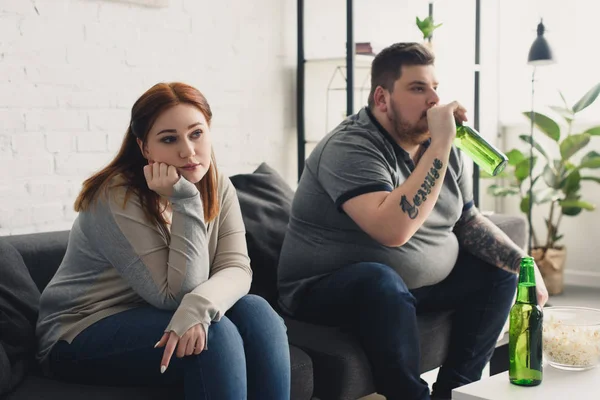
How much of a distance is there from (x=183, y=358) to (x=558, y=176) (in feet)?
10.4

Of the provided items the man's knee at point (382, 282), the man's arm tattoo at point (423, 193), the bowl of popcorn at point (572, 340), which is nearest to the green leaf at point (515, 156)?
the man's arm tattoo at point (423, 193)

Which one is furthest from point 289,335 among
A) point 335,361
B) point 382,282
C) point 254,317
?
point 254,317

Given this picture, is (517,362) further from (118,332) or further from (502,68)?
(502,68)

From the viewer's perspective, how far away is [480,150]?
2.23 meters

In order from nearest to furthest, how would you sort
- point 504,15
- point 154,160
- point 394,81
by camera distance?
point 154,160, point 394,81, point 504,15

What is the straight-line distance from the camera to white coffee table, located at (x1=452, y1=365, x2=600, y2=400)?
1525mm

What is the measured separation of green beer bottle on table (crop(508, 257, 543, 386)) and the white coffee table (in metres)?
0.02

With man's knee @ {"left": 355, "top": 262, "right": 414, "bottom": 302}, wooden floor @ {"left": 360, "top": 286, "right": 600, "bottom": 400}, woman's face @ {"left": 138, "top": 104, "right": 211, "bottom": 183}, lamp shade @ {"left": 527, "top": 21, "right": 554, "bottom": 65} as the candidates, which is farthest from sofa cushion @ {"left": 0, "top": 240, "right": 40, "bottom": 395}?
wooden floor @ {"left": 360, "top": 286, "right": 600, "bottom": 400}

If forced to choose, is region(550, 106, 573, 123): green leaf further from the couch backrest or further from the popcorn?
the popcorn

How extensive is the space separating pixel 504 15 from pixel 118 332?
370 cm

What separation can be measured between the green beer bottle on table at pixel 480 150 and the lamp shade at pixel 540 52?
1.72 meters

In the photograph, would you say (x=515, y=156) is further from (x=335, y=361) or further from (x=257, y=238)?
(x=335, y=361)

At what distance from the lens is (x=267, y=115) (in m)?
3.32

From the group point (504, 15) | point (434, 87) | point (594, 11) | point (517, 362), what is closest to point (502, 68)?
point (504, 15)
